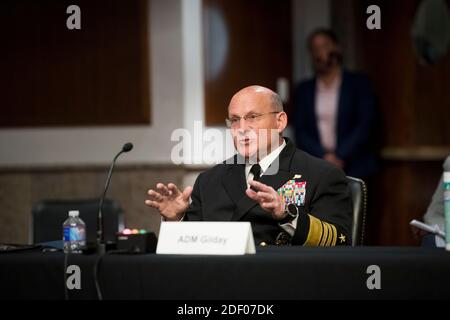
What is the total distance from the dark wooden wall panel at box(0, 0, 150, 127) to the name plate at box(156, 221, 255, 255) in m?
4.22

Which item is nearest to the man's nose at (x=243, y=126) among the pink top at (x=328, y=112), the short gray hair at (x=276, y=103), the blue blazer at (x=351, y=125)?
the short gray hair at (x=276, y=103)

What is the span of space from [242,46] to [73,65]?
4.36 feet

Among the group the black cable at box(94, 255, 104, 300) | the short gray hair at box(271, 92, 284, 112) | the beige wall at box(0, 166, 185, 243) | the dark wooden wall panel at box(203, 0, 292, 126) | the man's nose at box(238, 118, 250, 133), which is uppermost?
the dark wooden wall panel at box(203, 0, 292, 126)

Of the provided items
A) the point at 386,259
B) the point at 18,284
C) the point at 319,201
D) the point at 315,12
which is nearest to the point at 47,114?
the point at 315,12

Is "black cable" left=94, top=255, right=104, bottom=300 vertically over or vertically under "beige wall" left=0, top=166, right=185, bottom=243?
over

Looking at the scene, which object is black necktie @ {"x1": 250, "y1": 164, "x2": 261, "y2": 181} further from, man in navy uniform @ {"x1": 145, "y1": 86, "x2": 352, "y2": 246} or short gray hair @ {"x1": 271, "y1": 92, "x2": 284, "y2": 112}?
short gray hair @ {"x1": 271, "y1": 92, "x2": 284, "y2": 112}

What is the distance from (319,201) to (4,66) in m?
4.16

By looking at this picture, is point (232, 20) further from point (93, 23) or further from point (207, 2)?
point (93, 23)

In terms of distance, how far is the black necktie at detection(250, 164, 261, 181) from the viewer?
3689 mm

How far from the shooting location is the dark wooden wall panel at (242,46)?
700 cm

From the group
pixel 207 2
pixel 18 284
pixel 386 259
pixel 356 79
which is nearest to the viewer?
pixel 386 259

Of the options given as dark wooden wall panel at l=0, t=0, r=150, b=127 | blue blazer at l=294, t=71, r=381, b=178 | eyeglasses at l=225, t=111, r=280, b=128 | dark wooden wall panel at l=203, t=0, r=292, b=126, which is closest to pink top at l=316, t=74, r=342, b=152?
blue blazer at l=294, t=71, r=381, b=178

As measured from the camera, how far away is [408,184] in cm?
612

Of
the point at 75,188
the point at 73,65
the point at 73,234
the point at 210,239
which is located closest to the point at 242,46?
the point at 73,65
